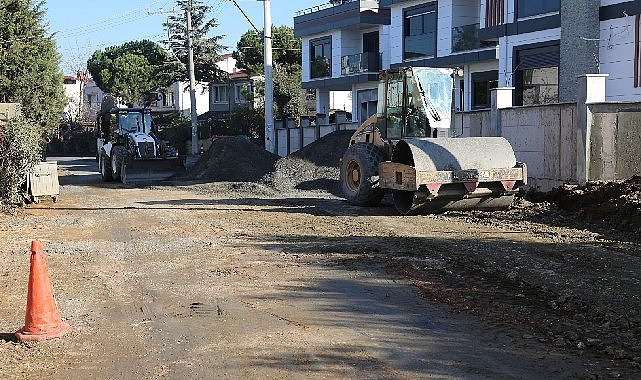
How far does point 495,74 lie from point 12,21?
910 inches

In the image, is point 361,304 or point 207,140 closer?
point 361,304

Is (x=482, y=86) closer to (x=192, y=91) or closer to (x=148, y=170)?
(x=148, y=170)

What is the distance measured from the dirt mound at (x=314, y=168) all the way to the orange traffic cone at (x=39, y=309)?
1508 cm

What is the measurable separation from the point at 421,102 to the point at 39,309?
1161 centimetres

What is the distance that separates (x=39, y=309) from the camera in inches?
275

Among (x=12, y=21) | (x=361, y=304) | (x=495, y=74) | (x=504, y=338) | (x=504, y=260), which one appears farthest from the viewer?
(x=12, y=21)

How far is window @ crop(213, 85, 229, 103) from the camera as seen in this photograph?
73.7 meters

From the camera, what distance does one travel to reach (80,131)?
7012 cm

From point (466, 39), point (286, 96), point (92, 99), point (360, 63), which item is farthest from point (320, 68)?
point (92, 99)

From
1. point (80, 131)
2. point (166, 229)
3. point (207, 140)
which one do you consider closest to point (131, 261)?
point (166, 229)

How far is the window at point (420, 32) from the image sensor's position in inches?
1369

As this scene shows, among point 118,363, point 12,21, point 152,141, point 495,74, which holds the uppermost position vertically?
→ point 12,21

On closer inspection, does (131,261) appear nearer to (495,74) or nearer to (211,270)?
(211,270)

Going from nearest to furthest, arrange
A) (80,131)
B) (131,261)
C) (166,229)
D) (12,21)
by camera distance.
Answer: (131,261) < (166,229) < (12,21) < (80,131)
